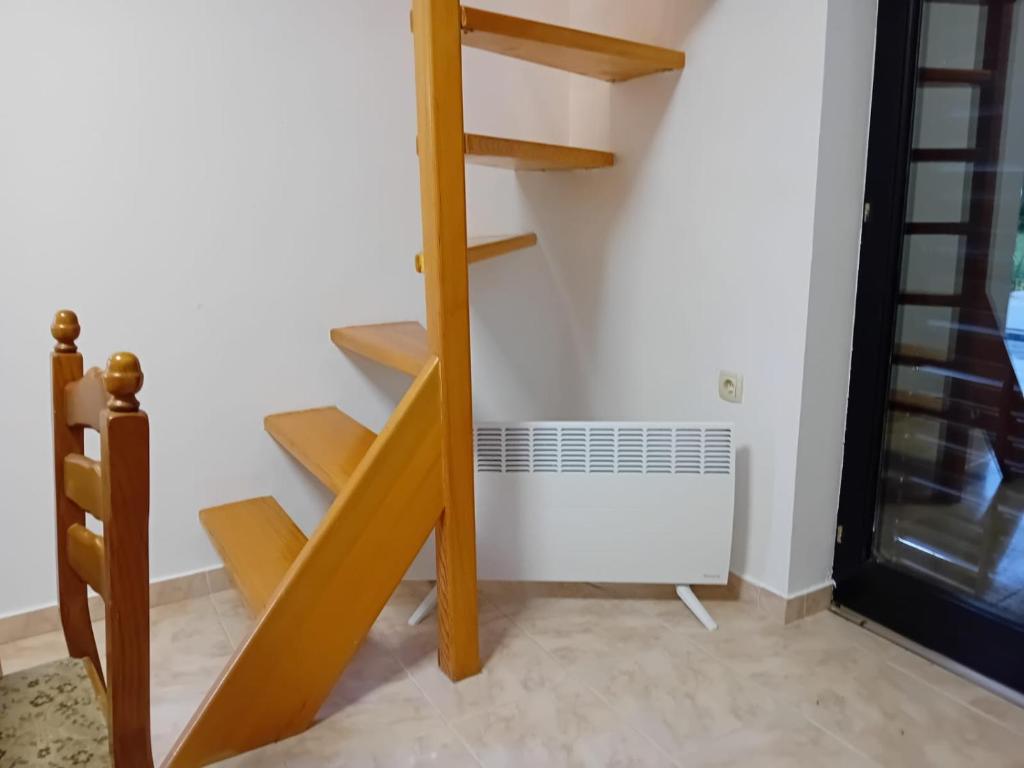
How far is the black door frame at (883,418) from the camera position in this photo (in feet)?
6.09

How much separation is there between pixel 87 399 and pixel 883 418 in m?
1.87

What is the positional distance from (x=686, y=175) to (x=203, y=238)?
1407 mm

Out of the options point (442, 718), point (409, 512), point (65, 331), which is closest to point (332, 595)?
point (409, 512)

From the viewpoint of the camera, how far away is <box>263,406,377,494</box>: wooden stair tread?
6.21 feet

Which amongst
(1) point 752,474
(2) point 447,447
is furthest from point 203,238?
(1) point 752,474

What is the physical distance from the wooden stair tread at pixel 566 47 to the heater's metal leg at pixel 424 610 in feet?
4.88

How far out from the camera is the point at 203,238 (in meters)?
2.20

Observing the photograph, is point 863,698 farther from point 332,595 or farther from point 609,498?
point 332,595

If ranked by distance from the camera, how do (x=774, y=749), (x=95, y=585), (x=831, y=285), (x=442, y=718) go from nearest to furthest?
(x=95, y=585) < (x=774, y=749) < (x=442, y=718) < (x=831, y=285)

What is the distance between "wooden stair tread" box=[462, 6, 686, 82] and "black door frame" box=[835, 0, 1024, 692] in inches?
23.0

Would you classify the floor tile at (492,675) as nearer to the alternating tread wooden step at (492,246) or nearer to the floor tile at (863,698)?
the floor tile at (863,698)

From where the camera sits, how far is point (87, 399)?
1.10m

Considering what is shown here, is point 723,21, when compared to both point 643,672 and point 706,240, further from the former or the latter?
point 643,672

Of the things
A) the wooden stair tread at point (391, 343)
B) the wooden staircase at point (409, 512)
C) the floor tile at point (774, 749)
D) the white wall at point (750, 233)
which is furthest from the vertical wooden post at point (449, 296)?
the white wall at point (750, 233)
